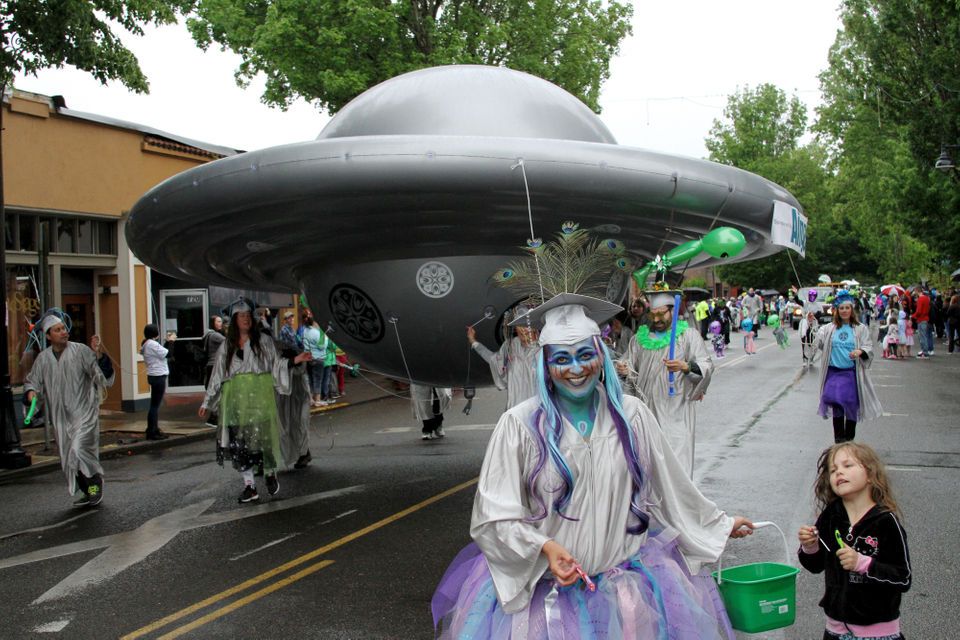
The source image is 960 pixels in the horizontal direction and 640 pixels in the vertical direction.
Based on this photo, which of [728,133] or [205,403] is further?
[728,133]

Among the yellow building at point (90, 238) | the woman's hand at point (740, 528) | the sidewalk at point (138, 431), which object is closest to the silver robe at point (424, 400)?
the sidewalk at point (138, 431)

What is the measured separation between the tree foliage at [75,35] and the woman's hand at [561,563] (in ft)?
30.0

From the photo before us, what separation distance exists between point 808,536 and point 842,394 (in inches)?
223

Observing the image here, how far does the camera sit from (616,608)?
288 centimetres

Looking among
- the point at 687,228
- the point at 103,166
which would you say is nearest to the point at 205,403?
the point at 687,228

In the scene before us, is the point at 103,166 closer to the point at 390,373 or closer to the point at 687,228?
the point at 390,373

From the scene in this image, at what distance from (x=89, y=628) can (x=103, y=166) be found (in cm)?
1247

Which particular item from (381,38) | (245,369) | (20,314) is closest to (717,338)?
(381,38)

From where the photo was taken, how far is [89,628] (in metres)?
4.95

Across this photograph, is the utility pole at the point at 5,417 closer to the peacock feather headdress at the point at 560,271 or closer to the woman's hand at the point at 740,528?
the peacock feather headdress at the point at 560,271

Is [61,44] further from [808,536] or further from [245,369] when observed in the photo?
[808,536]

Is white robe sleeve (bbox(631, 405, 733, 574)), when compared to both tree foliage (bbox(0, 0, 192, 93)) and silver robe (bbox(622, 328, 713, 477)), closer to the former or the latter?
silver robe (bbox(622, 328, 713, 477))

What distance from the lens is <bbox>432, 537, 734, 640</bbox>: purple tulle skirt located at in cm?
286

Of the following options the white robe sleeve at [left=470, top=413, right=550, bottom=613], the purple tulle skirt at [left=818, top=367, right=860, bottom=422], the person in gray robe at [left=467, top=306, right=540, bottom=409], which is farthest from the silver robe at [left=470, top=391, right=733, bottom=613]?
the purple tulle skirt at [left=818, top=367, right=860, bottom=422]
